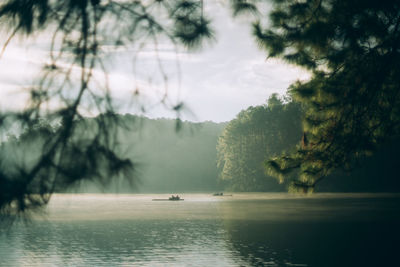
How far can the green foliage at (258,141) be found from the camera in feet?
165

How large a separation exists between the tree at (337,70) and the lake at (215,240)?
6.85 meters

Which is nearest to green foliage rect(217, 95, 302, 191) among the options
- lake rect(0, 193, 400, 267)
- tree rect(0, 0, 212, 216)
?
lake rect(0, 193, 400, 267)

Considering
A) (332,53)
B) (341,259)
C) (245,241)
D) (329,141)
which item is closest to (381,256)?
(341,259)

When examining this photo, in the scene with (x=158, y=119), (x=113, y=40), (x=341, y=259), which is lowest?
(x=341, y=259)

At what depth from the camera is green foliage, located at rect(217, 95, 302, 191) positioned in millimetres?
50188

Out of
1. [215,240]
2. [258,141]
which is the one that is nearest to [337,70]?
[215,240]

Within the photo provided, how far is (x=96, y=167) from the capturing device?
4.08m

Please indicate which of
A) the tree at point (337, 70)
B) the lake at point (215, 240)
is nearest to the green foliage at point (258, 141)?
the lake at point (215, 240)

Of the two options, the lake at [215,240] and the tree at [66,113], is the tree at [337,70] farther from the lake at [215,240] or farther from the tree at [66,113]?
the lake at [215,240]

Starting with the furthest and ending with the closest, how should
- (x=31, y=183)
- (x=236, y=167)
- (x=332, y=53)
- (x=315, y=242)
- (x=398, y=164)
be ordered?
(x=236, y=167)
(x=398, y=164)
(x=315, y=242)
(x=332, y=53)
(x=31, y=183)

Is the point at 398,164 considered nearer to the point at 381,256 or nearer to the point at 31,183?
the point at 381,256

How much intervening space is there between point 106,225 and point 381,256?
45.3 feet

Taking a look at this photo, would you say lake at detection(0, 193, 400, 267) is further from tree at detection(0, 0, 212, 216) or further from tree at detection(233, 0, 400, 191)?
tree at detection(0, 0, 212, 216)

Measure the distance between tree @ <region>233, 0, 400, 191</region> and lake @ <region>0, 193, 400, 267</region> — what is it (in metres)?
6.85
